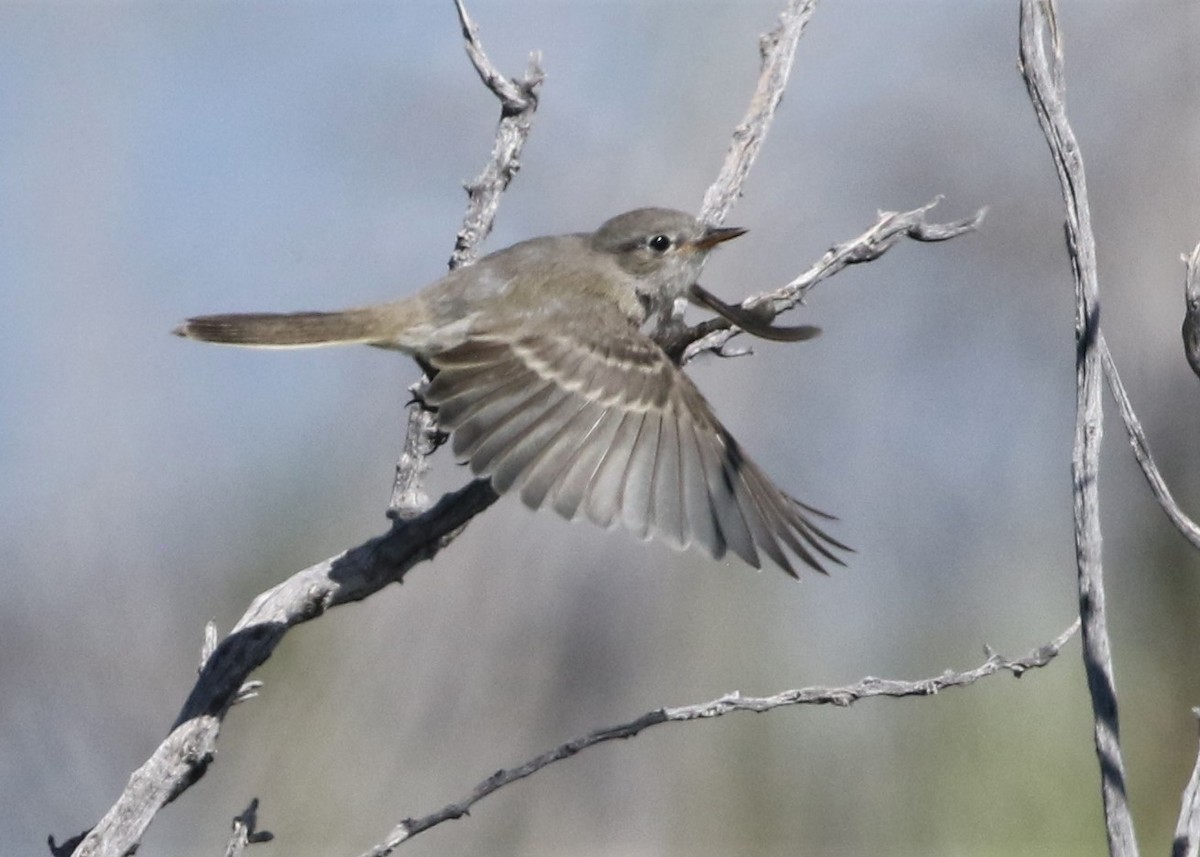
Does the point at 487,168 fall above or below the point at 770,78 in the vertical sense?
below

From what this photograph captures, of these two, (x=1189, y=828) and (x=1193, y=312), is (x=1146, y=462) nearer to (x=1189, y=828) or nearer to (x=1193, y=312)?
(x=1193, y=312)

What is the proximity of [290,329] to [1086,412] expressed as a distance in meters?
1.98

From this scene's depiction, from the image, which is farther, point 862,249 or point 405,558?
point 862,249

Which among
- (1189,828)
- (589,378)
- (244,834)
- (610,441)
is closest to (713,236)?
(589,378)

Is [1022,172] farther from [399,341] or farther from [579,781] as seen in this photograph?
[399,341]

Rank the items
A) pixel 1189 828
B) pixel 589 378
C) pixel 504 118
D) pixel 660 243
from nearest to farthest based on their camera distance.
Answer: pixel 1189 828, pixel 504 118, pixel 589 378, pixel 660 243

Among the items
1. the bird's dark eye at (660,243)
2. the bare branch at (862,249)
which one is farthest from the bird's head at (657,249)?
the bare branch at (862,249)

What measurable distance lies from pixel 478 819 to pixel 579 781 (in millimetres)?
403

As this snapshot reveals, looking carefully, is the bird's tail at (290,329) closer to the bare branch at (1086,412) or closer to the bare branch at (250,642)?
the bare branch at (250,642)

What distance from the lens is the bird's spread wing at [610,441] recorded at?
118 inches

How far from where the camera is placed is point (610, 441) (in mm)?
3248

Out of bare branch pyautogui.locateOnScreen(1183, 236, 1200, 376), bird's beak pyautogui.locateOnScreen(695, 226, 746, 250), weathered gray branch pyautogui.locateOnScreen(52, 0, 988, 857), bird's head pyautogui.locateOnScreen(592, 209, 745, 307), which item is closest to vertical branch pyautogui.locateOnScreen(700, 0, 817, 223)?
weathered gray branch pyautogui.locateOnScreen(52, 0, 988, 857)

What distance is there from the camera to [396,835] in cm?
254

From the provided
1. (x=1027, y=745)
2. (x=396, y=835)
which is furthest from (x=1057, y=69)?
(x=1027, y=745)
